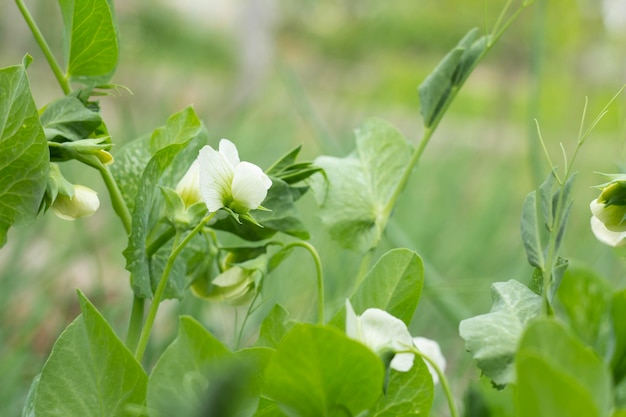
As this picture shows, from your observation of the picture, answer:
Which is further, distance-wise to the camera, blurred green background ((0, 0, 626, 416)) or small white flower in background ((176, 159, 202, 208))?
blurred green background ((0, 0, 626, 416))

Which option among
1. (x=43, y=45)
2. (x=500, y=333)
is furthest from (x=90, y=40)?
(x=500, y=333)

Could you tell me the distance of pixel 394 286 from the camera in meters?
0.16

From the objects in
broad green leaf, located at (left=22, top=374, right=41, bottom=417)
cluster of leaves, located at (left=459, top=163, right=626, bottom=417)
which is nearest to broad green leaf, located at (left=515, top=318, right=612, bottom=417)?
cluster of leaves, located at (left=459, top=163, right=626, bottom=417)

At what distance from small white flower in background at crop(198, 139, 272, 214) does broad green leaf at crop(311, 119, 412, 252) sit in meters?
0.05

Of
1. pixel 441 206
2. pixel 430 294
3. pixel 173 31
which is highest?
pixel 430 294

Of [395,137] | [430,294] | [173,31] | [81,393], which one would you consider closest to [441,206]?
[430,294]

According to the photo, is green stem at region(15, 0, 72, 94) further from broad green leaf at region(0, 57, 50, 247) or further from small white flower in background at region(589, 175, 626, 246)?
small white flower in background at region(589, 175, 626, 246)

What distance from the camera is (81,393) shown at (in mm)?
144

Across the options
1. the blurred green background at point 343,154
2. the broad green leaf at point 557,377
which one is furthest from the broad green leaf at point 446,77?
the broad green leaf at point 557,377

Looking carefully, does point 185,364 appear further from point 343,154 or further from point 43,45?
point 343,154

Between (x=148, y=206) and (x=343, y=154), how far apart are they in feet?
0.94

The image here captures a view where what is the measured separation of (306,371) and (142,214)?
0.20 feet

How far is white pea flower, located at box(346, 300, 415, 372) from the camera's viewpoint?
5.5 inches

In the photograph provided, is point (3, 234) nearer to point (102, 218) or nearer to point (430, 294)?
point (430, 294)
